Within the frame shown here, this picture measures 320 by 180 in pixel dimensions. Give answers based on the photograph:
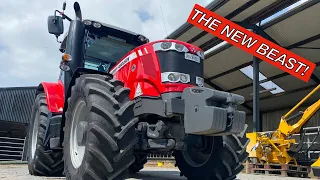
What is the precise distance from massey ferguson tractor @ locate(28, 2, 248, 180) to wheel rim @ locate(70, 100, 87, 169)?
0.04 ft

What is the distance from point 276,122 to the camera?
24.8 meters

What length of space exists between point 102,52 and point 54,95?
123 cm

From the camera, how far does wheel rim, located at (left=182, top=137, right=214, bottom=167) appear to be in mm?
4500

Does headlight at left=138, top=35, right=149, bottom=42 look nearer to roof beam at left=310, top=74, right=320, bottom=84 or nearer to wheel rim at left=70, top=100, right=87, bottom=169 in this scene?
wheel rim at left=70, top=100, right=87, bottom=169

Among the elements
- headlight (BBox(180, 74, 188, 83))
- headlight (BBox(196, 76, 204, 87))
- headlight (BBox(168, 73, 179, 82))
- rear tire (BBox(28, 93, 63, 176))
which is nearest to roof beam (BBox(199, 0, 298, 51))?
headlight (BBox(196, 76, 204, 87))

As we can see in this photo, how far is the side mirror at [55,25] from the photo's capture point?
5.31m

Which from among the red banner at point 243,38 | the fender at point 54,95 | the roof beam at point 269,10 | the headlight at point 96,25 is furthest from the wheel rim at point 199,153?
the red banner at point 243,38

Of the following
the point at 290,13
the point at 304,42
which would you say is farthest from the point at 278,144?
the point at 304,42

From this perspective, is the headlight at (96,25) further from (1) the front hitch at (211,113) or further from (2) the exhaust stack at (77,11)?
(1) the front hitch at (211,113)

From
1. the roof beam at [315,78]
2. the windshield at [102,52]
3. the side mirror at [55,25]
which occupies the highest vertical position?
the roof beam at [315,78]

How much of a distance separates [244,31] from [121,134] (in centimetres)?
1201

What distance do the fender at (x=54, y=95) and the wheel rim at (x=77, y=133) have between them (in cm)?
143

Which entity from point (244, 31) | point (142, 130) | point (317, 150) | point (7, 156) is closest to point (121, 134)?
point (142, 130)

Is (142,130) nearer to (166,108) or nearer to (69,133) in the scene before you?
(166,108)
